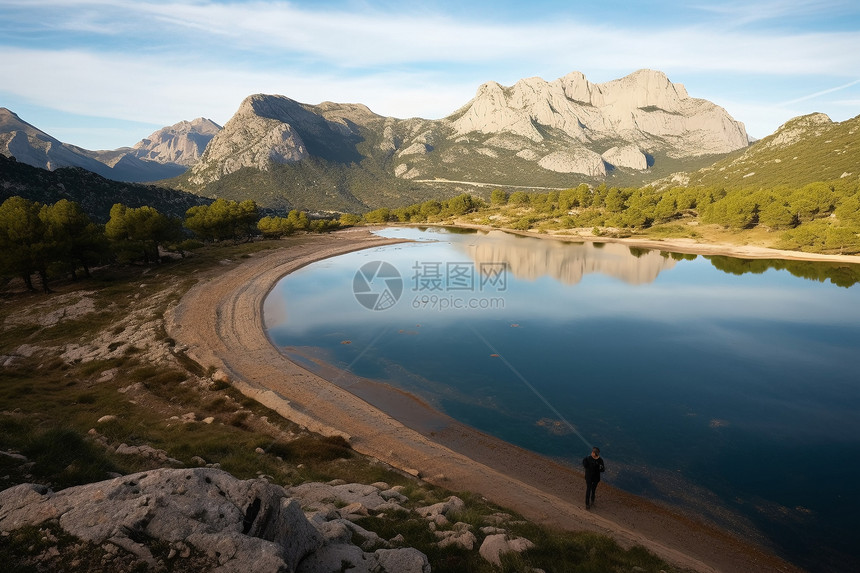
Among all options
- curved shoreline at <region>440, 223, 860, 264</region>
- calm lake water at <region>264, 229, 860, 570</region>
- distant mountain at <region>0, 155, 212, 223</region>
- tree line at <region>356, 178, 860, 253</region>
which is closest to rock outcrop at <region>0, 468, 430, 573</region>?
calm lake water at <region>264, 229, 860, 570</region>

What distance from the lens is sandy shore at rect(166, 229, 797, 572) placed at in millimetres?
16453

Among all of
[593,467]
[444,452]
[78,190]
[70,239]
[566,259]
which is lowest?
[444,452]

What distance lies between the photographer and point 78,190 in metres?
104

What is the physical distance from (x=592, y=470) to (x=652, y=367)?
20.9 metres

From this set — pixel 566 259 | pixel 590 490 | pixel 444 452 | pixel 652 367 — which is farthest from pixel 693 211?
pixel 444 452

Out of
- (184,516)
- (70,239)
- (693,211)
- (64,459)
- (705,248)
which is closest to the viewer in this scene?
(184,516)

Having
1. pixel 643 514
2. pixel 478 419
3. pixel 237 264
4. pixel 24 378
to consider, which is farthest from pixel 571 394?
pixel 237 264

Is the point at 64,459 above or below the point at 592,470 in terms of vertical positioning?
above

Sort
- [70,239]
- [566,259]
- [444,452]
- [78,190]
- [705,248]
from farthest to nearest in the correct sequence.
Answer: [78,190]
[705,248]
[566,259]
[70,239]
[444,452]

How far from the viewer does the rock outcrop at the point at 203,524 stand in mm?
7883

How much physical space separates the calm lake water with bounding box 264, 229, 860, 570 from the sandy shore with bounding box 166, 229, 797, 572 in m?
1.52

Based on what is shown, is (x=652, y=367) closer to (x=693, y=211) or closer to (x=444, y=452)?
(x=444, y=452)

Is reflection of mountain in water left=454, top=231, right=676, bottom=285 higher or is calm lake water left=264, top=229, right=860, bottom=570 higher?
reflection of mountain in water left=454, top=231, right=676, bottom=285

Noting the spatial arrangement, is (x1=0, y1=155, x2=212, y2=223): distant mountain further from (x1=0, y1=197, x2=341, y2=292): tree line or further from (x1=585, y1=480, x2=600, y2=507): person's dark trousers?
(x1=585, y1=480, x2=600, y2=507): person's dark trousers
